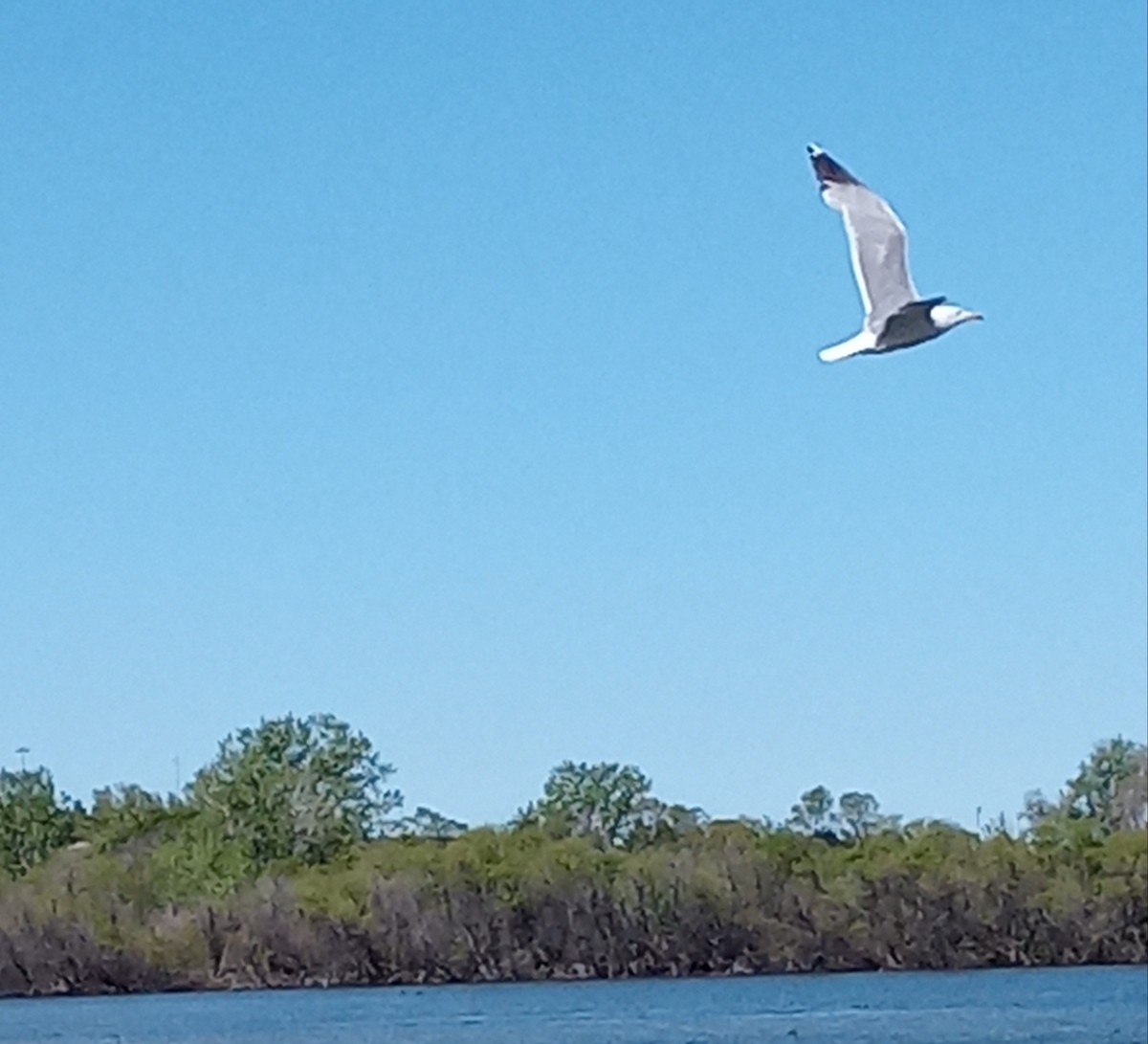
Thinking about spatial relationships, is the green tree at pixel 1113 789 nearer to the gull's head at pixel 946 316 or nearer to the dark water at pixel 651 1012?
the dark water at pixel 651 1012

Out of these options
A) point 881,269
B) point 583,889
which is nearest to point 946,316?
point 881,269

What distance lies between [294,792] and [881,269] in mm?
27869

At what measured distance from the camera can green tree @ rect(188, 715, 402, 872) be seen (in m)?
36.6

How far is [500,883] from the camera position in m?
38.5

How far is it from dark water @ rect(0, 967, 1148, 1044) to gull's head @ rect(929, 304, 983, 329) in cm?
1587

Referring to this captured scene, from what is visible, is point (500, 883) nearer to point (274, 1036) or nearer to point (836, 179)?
point (274, 1036)

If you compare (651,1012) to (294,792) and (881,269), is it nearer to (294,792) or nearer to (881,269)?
(294,792)

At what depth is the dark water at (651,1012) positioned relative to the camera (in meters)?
27.7

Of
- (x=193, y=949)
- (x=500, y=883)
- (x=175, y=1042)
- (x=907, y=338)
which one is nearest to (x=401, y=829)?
(x=500, y=883)

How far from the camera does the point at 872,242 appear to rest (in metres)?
11.0

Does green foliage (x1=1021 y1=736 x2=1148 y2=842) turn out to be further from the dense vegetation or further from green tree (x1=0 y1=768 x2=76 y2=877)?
green tree (x1=0 y1=768 x2=76 y2=877)

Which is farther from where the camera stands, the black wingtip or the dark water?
the dark water

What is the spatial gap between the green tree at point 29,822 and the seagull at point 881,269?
18.9m

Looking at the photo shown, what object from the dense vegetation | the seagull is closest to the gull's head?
the seagull
